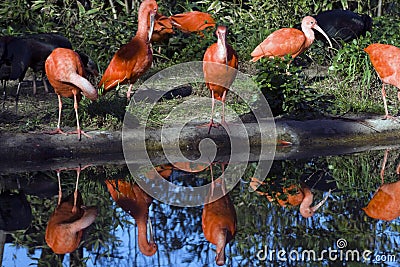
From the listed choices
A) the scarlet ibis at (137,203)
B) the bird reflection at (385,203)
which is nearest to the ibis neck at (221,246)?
the scarlet ibis at (137,203)

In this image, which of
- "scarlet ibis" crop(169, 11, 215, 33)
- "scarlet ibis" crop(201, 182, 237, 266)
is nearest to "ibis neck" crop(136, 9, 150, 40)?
"scarlet ibis" crop(169, 11, 215, 33)

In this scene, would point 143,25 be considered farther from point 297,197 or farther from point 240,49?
point 297,197

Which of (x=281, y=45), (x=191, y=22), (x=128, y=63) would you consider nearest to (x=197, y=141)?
(x=128, y=63)

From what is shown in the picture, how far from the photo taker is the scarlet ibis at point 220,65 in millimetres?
7301

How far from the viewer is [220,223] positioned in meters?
5.50

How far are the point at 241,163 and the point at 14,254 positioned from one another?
2.77 metres

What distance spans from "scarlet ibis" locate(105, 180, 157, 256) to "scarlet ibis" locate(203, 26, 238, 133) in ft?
4.27

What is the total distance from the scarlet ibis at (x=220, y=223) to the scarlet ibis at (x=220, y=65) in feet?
5.11

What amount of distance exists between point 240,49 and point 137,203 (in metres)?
4.32

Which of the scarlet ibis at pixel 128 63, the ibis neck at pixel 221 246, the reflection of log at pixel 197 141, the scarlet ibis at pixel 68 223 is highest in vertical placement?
the scarlet ibis at pixel 128 63

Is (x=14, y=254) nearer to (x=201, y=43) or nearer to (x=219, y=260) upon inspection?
(x=219, y=260)

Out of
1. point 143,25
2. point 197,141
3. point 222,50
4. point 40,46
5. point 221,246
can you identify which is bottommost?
point 221,246

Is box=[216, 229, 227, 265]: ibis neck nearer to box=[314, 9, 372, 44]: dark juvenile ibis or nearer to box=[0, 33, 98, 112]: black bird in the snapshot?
box=[0, 33, 98, 112]: black bird

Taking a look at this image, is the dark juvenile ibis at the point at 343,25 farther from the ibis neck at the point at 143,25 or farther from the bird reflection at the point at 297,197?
the bird reflection at the point at 297,197
